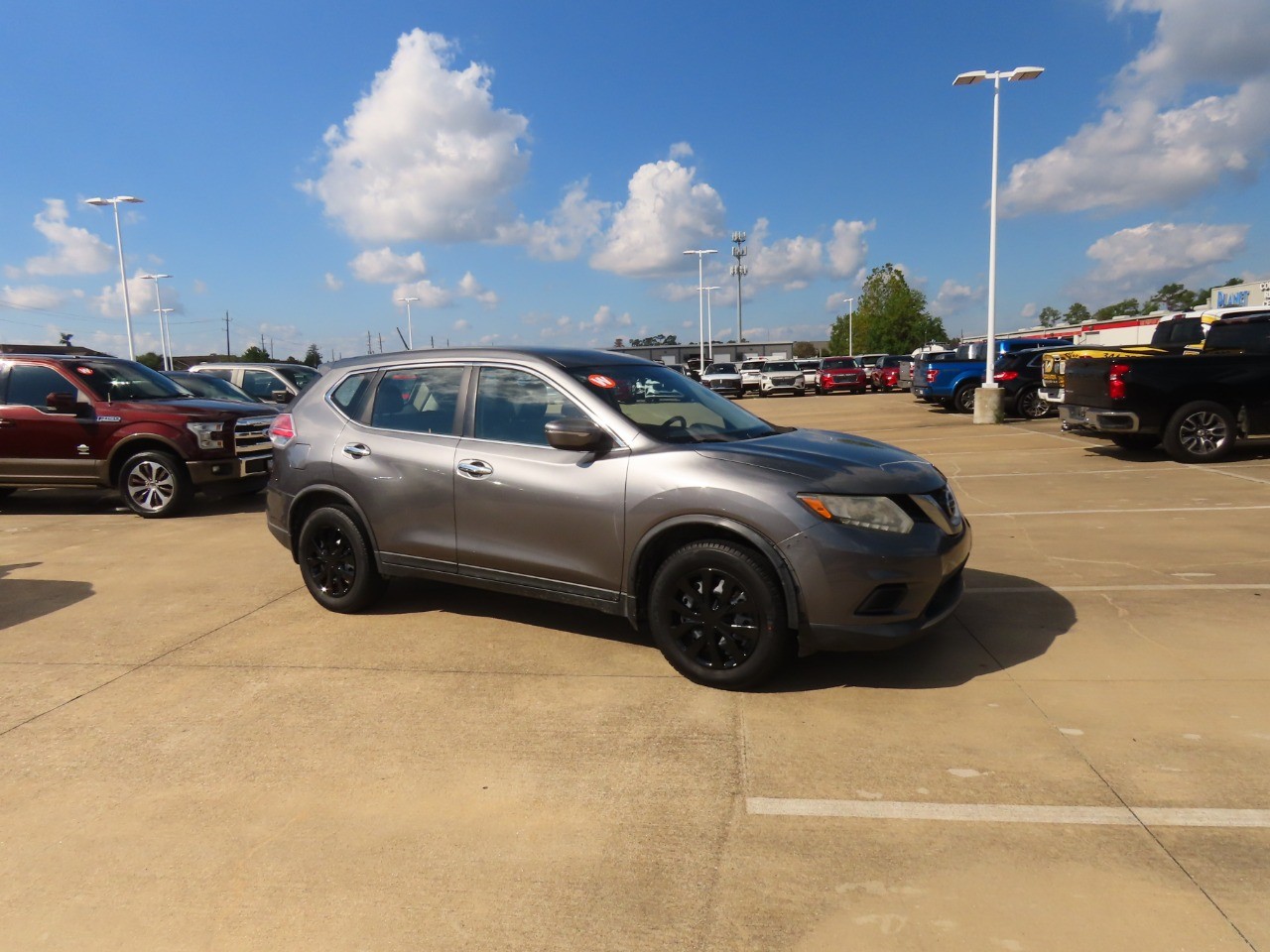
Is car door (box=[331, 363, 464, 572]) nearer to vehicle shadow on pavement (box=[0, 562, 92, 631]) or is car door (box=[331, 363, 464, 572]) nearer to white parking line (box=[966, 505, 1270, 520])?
vehicle shadow on pavement (box=[0, 562, 92, 631])

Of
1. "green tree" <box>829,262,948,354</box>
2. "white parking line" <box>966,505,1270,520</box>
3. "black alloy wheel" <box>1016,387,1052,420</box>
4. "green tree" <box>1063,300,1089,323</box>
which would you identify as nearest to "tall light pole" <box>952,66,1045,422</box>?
"black alloy wheel" <box>1016,387,1052,420</box>

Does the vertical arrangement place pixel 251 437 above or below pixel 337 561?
above

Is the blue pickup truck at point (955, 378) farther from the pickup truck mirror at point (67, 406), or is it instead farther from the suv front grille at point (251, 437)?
the pickup truck mirror at point (67, 406)

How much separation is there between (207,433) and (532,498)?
654 centimetres

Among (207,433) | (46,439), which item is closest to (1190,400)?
(207,433)

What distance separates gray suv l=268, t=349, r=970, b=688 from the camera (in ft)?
13.1

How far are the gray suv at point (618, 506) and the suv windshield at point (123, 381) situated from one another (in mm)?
5501

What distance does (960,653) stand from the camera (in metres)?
4.67

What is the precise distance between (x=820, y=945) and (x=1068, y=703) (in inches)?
85.2

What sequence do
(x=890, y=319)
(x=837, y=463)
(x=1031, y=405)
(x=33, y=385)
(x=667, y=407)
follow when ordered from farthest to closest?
1. (x=890, y=319)
2. (x=1031, y=405)
3. (x=33, y=385)
4. (x=667, y=407)
5. (x=837, y=463)

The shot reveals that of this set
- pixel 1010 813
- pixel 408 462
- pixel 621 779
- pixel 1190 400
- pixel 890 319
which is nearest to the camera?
pixel 1010 813

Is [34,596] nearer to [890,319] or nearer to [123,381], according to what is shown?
[123,381]

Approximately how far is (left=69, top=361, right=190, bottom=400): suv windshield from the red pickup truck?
30mm

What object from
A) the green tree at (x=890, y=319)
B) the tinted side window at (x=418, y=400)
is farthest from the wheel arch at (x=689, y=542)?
the green tree at (x=890, y=319)
